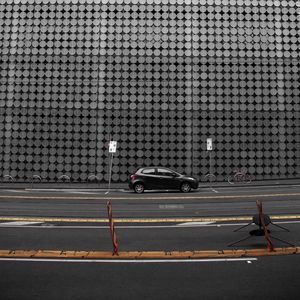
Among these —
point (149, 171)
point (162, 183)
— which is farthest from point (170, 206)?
point (149, 171)

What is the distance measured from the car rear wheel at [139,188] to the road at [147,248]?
17.3 ft

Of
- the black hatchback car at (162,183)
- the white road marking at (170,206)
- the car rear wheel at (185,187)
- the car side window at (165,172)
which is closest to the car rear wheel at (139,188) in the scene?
the black hatchback car at (162,183)

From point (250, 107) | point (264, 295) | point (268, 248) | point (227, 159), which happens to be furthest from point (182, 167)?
point (264, 295)

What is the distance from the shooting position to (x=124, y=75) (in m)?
25.9

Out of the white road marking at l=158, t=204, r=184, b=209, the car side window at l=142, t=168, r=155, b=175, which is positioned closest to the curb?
the white road marking at l=158, t=204, r=184, b=209

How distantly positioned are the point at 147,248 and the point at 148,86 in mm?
20448

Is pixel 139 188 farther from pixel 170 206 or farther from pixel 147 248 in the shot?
pixel 147 248

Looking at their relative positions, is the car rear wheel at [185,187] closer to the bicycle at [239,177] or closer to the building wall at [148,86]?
the bicycle at [239,177]

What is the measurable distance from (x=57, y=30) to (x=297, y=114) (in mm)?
20653

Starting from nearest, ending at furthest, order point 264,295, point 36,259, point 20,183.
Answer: point 264,295, point 36,259, point 20,183

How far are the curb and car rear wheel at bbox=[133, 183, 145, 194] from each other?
39.0 feet

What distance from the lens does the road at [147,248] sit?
14.4ft

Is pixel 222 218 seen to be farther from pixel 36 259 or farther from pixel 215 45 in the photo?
pixel 215 45

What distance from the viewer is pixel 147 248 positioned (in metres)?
6.55
